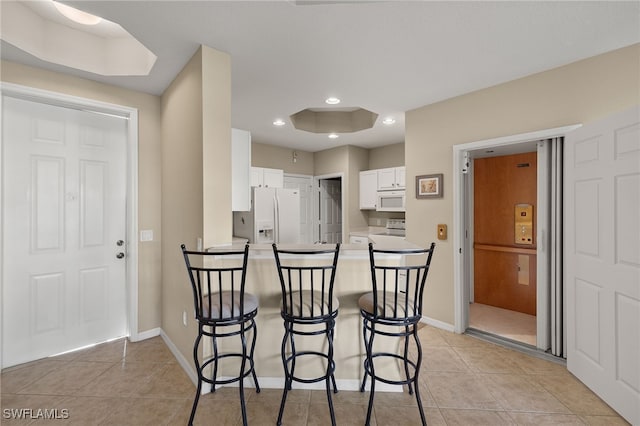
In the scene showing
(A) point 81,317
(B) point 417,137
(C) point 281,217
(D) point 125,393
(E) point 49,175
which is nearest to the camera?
(D) point 125,393

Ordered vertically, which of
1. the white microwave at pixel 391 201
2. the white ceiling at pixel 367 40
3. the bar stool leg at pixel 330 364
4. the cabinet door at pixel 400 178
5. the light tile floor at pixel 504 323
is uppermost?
the white ceiling at pixel 367 40

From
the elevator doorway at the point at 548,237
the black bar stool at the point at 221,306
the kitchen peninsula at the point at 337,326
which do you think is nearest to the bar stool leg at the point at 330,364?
the kitchen peninsula at the point at 337,326

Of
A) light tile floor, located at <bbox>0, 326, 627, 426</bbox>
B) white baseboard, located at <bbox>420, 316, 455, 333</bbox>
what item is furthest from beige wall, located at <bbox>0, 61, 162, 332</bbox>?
white baseboard, located at <bbox>420, 316, 455, 333</bbox>

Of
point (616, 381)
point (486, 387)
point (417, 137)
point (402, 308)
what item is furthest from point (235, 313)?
point (417, 137)

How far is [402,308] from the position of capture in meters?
1.82

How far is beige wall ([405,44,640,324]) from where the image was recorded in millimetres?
2340

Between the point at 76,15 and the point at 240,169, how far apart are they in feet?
5.69

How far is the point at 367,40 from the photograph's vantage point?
7.06ft

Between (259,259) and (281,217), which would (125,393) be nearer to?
(259,259)

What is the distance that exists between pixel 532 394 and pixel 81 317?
392cm

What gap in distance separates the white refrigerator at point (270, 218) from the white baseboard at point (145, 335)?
152cm

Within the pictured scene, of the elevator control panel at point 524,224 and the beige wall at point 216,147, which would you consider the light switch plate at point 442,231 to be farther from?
the beige wall at point 216,147

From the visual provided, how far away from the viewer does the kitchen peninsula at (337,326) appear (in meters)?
2.22

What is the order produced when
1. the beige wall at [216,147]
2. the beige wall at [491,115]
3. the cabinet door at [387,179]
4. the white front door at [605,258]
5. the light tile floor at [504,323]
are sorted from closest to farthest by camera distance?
1. the white front door at [605,258]
2. the beige wall at [216,147]
3. the beige wall at [491,115]
4. the light tile floor at [504,323]
5. the cabinet door at [387,179]
